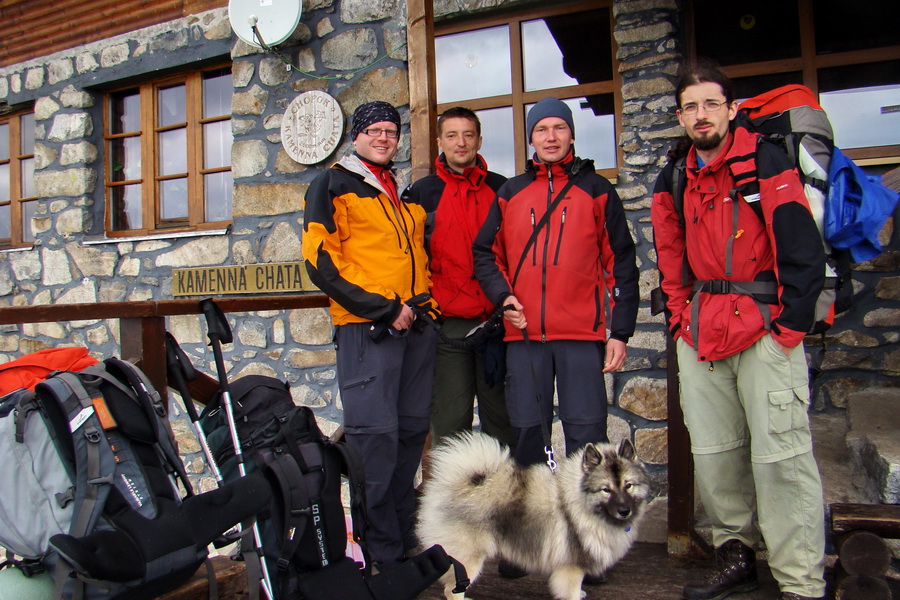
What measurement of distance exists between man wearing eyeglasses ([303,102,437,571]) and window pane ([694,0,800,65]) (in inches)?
104

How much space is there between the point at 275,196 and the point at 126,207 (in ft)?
6.49

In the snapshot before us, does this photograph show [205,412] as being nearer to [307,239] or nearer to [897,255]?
[307,239]

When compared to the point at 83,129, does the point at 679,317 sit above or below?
below

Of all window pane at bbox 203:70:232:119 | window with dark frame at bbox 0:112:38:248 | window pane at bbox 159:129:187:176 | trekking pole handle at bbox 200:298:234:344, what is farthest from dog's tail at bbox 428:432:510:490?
window with dark frame at bbox 0:112:38:248

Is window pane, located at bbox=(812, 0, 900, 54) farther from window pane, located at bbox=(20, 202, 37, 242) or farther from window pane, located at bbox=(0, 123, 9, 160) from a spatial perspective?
window pane, located at bbox=(0, 123, 9, 160)

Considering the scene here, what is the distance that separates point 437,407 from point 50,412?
166cm

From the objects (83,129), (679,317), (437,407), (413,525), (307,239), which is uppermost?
(83,129)

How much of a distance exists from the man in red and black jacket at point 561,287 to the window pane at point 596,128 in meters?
1.77

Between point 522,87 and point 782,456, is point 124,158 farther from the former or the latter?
point 782,456

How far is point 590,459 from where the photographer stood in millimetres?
2506

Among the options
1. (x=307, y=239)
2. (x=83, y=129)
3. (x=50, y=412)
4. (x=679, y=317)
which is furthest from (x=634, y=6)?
(x=83, y=129)

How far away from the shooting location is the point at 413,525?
3125 millimetres

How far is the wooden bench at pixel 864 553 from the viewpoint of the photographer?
7.89 ft

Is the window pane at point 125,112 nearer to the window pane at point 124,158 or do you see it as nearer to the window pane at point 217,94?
the window pane at point 124,158
